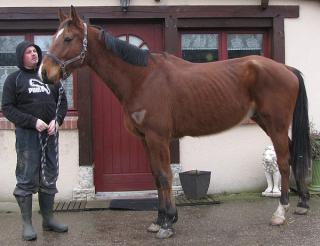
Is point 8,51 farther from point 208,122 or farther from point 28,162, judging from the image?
point 208,122

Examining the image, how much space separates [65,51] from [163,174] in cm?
157

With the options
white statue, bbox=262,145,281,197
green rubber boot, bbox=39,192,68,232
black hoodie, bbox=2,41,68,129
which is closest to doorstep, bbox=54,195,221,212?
white statue, bbox=262,145,281,197

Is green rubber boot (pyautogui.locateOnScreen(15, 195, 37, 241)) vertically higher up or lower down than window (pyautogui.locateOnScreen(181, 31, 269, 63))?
lower down

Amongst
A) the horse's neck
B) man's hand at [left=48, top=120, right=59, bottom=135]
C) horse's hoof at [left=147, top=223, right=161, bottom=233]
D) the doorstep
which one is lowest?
the doorstep

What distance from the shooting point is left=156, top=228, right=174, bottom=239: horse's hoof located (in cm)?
471

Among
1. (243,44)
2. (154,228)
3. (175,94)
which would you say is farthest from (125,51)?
(243,44)

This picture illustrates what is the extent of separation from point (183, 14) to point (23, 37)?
235cm

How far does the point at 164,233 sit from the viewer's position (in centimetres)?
473

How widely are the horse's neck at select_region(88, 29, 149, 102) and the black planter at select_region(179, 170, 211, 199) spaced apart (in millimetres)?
2015

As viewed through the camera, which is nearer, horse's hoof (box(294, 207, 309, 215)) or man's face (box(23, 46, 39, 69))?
man's face (box(23, 46, 39, 69))

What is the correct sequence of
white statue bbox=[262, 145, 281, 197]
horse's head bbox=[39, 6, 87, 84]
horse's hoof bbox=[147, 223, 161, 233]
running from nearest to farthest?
horse's head bbox=[39, 6, 87, 84], horse's hoof bbox=[147, 223, 161, 233], white statue bbox=[262, 145, 281, 197]

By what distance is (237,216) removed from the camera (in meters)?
5.59

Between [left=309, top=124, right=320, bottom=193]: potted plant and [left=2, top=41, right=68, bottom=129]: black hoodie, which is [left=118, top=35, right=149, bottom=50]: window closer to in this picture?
[left=2, top=41, right=68, bottom=129]: black hoodie

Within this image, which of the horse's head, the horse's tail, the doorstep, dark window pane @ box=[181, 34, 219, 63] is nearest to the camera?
the horse's head
